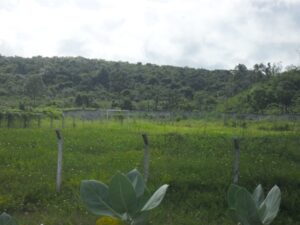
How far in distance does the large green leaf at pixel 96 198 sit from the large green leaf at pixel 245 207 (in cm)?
23

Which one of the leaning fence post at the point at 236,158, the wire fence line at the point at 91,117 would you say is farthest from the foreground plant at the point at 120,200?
the wire fence line at the point at 91,117

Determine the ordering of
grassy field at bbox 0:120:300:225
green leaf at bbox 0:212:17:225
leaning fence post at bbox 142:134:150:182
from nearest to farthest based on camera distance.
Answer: green leaf at bbox 0:212:17:225, grassy field at bbox 0:120:300:225, leaning fence post at bbox 142:134:150:182

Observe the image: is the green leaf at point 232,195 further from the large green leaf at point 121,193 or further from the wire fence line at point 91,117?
the wire fence line at point 91,117

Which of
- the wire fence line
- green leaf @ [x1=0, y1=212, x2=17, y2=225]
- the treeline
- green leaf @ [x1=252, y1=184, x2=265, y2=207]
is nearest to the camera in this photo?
green leaf @ [x1=0, y1=212, x2=17, y2=225]

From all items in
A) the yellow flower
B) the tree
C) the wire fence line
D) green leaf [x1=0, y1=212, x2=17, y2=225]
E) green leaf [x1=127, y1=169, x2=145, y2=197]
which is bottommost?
the wire fence line

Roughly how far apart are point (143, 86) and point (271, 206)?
68591mm

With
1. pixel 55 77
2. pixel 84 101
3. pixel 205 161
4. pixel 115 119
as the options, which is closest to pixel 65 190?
pixel 205 161

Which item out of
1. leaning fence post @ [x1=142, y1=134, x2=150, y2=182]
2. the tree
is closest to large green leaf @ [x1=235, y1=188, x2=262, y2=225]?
leaning fence post @ [x1=142, y1=134, x2=150, y2=182]

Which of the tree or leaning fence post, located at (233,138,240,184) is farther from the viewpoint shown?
the tree

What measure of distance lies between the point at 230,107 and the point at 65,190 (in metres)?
49.7

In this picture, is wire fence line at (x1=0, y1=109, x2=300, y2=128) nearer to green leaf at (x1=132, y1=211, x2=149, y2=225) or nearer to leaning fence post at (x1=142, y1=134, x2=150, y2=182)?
leaning fence post at (x1=142, y1=134, x2=150, y2=182)

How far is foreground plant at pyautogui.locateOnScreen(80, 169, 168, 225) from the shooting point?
81 cm

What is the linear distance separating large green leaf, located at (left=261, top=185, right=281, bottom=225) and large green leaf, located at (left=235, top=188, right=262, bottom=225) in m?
0.02

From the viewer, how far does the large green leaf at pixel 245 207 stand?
0.83 metres
